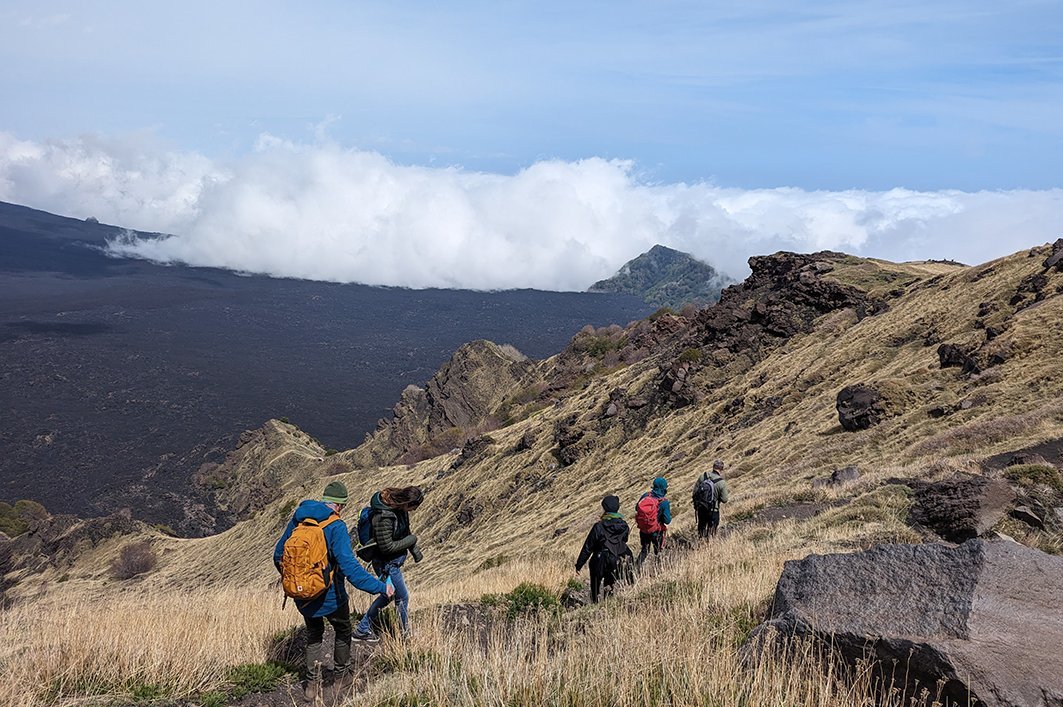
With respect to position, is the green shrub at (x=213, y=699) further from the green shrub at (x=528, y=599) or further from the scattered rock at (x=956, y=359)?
the scattered rock at (x=956, y=359)

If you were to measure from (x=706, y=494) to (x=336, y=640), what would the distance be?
809cm

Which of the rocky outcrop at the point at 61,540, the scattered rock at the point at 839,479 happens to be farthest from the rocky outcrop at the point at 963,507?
the rocky outcrop at the point at 61,540

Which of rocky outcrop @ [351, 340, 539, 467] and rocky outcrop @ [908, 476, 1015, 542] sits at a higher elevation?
rocky outcrop @ [908, 476, 1015, 542]

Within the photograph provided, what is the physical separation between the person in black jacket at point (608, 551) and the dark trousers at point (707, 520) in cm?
383

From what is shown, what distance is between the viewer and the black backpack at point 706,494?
12031 mm

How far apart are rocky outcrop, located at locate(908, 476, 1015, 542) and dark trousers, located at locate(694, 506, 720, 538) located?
323 cm

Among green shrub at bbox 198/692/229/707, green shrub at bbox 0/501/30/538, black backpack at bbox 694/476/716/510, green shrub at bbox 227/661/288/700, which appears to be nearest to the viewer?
green shrub at bbox 198/692/229/707

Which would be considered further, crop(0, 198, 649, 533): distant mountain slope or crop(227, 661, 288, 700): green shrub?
crop(0, 198, 649, 533): distant mountain slope

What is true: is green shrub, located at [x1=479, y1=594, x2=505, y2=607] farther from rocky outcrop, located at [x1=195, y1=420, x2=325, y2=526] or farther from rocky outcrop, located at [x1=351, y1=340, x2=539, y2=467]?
rocky outcrop, located at [x1=195, y1=420, x2=325, y2=526]

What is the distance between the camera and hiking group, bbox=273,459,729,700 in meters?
5.29

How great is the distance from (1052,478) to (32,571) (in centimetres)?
6347

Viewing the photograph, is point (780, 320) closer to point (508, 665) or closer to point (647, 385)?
point (647, 385)

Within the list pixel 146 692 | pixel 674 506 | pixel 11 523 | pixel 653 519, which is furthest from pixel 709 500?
pixel 11 523

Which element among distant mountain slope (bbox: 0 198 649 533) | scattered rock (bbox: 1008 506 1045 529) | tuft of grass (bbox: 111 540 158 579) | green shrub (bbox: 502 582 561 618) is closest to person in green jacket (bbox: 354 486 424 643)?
green shrub (bbox: 502 582 561 618)
